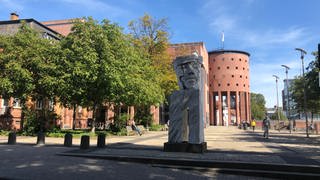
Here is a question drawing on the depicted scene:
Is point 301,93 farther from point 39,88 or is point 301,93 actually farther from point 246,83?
point 246,83

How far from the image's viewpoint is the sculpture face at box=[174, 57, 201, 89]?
1429 cm

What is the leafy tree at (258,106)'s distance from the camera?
123750 mm

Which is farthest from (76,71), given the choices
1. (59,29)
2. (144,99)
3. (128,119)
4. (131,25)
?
(59,29)

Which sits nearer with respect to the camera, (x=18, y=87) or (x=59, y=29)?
(x=18, y=87)

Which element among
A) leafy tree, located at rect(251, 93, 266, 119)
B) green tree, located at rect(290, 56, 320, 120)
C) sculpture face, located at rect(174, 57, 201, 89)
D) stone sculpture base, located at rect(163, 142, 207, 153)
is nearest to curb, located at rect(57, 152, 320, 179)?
stone sculpture base, located at rect(163, 142, 207, 153)

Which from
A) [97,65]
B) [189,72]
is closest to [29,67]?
[97,65]

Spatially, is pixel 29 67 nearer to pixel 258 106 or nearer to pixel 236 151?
pixel 236 151

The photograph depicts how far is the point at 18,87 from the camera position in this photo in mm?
24438

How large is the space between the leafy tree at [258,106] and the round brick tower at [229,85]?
31.4 meters

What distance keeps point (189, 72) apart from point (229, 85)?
77499 millimetres

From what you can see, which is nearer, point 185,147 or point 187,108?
point 185,147

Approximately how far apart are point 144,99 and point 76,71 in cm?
988

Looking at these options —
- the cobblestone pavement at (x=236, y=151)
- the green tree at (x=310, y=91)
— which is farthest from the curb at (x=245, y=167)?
the green tree at (x=310, y=91)

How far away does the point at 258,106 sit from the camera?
128 meters
